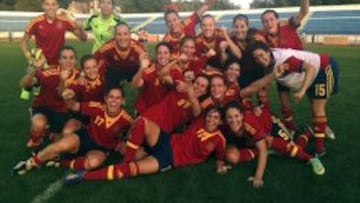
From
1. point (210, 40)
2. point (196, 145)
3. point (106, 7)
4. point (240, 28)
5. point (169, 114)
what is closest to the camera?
point (196, 145)

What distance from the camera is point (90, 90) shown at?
6602 millimetres

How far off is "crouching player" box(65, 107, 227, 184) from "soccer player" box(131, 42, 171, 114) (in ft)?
3.01

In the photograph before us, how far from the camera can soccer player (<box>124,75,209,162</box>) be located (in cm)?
575

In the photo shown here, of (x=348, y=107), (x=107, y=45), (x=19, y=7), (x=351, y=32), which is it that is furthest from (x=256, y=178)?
(x=19, y=7)

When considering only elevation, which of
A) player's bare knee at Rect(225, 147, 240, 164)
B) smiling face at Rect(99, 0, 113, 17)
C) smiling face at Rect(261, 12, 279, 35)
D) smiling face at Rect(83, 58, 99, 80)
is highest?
smiling face at Rect(99, 0, 113, 17)

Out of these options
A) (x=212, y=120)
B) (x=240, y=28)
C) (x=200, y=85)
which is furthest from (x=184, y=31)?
(x=212, y=120)

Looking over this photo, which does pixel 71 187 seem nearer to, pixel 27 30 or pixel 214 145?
pixel 214 145

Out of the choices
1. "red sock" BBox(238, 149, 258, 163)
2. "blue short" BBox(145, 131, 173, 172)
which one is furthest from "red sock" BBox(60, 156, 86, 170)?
"red sock" BBox(238, 149, 258, 163)

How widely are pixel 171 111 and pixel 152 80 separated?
0.61 metres

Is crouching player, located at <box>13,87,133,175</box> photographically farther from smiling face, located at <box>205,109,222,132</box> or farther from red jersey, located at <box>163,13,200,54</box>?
red jersey, located at <box>163,13,200,54</box>

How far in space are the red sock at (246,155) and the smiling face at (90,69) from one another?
2308 mm

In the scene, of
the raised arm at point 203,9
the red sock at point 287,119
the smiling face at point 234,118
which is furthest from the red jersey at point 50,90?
the red sock at point 287,119

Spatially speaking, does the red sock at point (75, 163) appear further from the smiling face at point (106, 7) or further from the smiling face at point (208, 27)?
the smiling face at point (106, 7)

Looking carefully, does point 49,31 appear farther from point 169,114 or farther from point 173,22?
point 169,114
